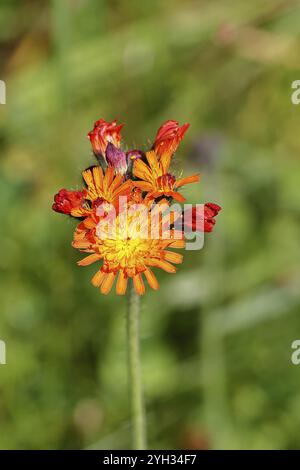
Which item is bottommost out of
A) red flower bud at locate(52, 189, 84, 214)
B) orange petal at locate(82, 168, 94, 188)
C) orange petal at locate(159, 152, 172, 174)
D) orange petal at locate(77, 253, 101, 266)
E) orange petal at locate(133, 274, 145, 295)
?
orange petal at locate(133, 274, 145, 295)

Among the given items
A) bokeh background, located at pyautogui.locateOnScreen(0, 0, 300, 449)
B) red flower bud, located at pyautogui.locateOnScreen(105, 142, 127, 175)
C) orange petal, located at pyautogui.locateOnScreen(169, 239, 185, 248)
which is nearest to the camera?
orange petal, located at pyautogui.locateOnScreen(169, 239, 185, 248)

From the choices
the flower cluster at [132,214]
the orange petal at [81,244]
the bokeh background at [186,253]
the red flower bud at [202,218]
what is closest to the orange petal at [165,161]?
the flower cluster at [132,214]

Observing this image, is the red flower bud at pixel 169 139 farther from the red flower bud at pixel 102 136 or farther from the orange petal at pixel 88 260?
the orange petal at pixel 88 260

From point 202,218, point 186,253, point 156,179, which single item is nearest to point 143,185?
point 156,179

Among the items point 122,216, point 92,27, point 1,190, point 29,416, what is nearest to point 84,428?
point 29,416

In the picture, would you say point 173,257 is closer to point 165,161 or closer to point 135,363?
point 165,161

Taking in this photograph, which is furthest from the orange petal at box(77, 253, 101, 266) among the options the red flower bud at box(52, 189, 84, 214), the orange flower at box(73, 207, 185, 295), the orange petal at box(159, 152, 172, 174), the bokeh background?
the bokeh background

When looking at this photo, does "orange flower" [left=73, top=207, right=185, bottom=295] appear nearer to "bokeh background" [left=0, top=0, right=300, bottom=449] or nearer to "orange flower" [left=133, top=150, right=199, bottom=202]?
"orange flower" [left=133, top=150, right=199, bottom=202]
